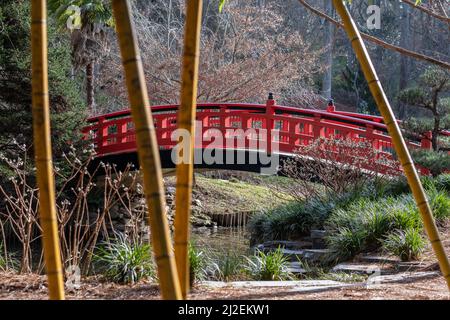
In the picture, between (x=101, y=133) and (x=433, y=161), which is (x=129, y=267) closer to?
(x=433, y=161)

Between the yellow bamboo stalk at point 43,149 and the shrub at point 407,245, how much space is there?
466 cm

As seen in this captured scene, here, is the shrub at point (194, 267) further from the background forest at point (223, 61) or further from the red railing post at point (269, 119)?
the red railing post at point (269, 119)

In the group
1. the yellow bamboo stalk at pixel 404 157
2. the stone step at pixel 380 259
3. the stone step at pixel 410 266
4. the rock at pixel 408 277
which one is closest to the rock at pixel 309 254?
the stone step at pixel 380 259

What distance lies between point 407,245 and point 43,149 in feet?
15.6

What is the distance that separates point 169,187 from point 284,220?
274 inches

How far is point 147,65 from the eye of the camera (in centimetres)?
1644

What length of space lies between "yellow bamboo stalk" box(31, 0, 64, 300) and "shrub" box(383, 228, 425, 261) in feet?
15.3

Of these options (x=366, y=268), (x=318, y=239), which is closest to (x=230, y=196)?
(x=318, y=239)

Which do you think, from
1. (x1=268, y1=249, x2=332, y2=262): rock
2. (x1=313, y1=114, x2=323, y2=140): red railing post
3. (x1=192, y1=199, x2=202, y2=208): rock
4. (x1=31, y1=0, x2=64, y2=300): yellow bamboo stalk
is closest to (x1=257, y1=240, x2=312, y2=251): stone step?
(x1=268, y1=249, x2=332, y2=262): rock

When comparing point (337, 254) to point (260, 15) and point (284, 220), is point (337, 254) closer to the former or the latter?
point (284, 220)

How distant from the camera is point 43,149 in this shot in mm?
2082

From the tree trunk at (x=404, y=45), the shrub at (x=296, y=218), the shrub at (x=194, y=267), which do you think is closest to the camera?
the shrub at (x=194, y=267)

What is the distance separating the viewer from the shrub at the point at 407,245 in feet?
20.4
